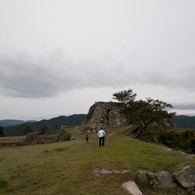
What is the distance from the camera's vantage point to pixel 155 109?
85.3 feet

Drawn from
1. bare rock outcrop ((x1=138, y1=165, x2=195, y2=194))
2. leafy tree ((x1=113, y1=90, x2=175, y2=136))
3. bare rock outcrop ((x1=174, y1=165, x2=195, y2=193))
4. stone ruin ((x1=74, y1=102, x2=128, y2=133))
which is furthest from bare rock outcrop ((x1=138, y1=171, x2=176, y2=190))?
stone ruin ((x1=74, y1=102, x2=128, y2=133))

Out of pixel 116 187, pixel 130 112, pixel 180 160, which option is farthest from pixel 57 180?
pixel 130 112

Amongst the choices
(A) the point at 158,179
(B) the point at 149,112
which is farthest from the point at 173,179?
(B) the point at 149,112

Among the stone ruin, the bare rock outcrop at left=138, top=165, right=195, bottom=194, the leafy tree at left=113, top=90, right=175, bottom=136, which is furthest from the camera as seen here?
the stone ruin

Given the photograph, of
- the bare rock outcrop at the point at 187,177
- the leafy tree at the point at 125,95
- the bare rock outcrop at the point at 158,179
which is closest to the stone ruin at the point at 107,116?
the leafy tree at the point at 125,95

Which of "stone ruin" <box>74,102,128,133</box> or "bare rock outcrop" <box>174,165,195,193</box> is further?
"stone ruin" <box>74,102,128,133</box>

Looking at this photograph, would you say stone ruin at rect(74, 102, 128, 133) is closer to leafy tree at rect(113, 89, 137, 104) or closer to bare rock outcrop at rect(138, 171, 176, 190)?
leafy tree at rect(113, 89, 137, 104)

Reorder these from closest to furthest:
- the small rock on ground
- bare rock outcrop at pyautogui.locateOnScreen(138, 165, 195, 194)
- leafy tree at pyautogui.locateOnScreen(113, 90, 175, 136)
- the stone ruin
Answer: the small rock on ground < bare rock outcrop at pyautogui.locateOnScreen(138, 165, 195, 194) < leafy tree at pyautogui.locateOnScreen(113, 90, 175, 136) < the stone ruin

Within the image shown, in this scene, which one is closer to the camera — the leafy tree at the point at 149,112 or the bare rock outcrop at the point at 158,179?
the bare rock outcrop at the point at 158,179

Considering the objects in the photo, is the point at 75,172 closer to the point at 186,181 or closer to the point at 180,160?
the point at 186,181

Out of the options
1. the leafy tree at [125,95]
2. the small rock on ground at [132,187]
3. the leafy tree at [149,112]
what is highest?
the leafy tree at [125,95]

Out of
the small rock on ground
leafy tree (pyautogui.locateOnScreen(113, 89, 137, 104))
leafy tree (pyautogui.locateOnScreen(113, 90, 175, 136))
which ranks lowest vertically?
the small rock on ground

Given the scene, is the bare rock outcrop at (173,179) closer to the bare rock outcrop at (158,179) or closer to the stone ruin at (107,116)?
the bare rock outcrop at (158,179)

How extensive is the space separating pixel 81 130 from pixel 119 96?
15.9 m
